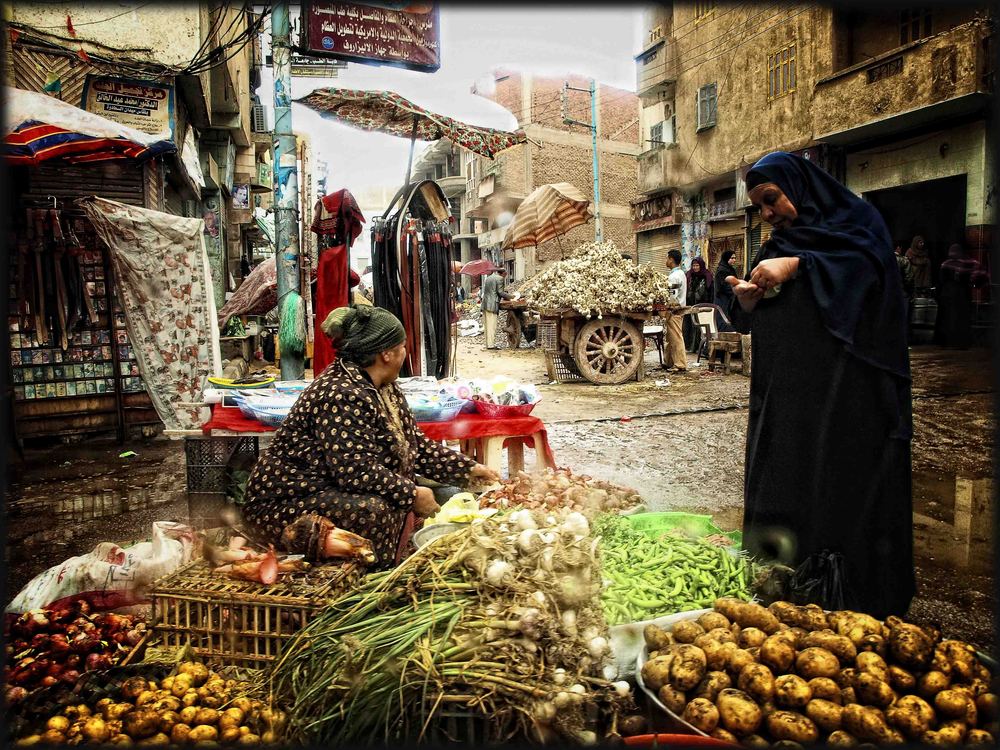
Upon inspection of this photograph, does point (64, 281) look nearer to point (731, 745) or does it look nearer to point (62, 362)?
point (62, 362)

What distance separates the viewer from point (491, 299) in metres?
17.7

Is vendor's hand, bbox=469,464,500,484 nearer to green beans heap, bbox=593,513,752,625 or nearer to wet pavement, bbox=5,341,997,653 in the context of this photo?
green beans heap, bbox=593,513,752,625

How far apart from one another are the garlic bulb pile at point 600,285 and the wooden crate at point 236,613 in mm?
8070

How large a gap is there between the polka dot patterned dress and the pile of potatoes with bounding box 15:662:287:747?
2.88ft

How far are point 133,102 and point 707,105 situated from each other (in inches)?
601

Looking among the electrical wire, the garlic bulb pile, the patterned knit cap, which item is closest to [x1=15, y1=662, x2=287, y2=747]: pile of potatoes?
the patterned knit cap

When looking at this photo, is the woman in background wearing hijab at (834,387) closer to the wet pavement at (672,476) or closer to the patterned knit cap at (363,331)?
the wet pavement at (672,476)

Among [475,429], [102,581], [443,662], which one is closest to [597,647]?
[443,662]

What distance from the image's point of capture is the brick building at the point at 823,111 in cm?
1254

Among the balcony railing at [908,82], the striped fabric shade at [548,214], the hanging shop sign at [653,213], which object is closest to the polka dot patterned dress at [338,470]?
the striped fabric shade at [548,214]

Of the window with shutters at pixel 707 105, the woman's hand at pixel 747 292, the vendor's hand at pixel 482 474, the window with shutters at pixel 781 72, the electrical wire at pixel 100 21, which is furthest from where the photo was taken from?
the window with shutters at pixel 707 105

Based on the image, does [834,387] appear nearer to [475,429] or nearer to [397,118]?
[475,429]

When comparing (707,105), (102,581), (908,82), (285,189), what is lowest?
(102,581)

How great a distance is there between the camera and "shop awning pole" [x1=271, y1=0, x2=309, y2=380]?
6301 millimetres
